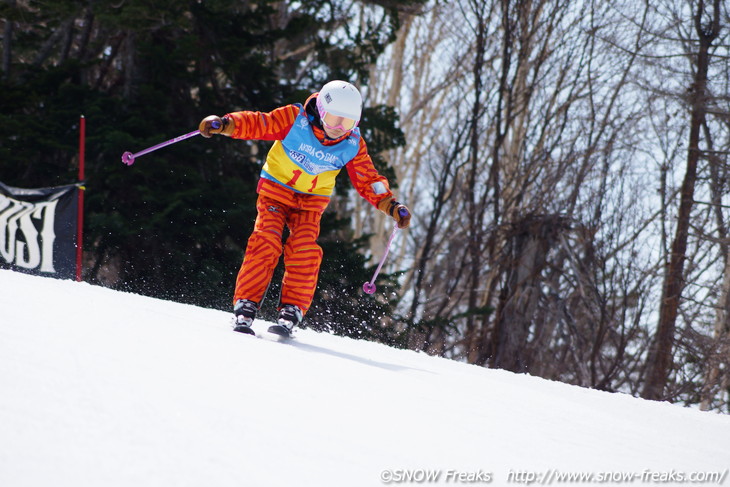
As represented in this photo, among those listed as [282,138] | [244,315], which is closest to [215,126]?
[282,138]

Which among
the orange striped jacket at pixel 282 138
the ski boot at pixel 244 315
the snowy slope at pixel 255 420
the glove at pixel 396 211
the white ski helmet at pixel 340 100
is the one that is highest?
the white ski helmet at pixel 340 100

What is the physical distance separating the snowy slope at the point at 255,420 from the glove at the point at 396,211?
1156 mm

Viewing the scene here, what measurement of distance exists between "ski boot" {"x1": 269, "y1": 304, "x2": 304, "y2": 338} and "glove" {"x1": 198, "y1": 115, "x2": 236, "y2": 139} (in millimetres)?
1116

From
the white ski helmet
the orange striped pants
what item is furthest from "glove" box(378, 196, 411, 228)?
the white ski helmet

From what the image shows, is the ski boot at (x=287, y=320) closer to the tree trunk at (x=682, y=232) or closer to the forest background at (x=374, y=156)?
the forest background at (x=374, y=156)

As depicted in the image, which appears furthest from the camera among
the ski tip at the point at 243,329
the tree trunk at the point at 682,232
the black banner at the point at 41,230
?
the tree trunk at the point at 682,232

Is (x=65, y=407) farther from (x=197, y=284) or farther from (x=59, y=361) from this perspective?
(x=197, y=284)

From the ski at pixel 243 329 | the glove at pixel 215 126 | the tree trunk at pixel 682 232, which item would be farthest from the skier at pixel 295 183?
the tree trunk at pixel 682 232

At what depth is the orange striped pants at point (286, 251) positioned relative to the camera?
175 inches

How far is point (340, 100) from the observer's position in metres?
4.32

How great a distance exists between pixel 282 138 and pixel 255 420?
2685mm

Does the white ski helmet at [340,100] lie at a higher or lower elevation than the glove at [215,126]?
higher

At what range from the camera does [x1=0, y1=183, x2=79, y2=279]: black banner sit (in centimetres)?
682

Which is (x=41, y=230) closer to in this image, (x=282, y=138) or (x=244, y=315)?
(x=282, y=138)
